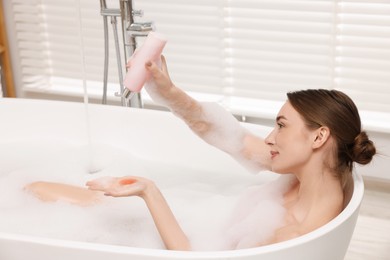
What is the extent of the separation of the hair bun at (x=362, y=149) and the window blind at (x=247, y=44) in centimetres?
122

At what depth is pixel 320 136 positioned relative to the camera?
1.90m

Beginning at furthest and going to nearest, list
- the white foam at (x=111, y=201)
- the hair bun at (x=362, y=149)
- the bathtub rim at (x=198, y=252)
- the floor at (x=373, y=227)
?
the floor at (x=373, y=227)
the white foam at (x=111, y=201)
the hair bun at (x=362, y=149)
the bathtub rim at (x=198, y=252)

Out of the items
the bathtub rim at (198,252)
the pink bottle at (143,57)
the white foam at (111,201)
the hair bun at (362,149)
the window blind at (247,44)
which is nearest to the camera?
the bathtub rim at (198,252)

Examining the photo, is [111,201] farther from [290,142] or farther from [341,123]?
[341,123]

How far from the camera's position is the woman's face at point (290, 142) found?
194 centimetres

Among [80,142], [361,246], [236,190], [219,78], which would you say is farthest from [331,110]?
[219,78]

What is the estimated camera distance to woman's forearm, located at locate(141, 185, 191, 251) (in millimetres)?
1951

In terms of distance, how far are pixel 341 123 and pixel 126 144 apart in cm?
112

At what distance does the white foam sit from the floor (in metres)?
0.52

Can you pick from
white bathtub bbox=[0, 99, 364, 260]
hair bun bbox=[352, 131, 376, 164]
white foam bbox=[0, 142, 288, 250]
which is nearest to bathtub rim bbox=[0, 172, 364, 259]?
white bathtub bbox=[0, 99, 364, 260]

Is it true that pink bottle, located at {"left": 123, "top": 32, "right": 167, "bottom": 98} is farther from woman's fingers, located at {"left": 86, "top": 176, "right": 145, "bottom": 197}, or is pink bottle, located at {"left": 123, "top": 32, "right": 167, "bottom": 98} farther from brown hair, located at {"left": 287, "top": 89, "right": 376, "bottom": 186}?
brown hair, located at {"left": 287, "top": 89, "right": 376, "bottom": 186}

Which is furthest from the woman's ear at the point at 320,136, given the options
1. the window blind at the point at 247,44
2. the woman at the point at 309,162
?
the window blind at the point at 247,44

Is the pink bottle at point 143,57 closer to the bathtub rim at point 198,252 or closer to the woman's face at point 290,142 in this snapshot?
the woman's face at point 290,142

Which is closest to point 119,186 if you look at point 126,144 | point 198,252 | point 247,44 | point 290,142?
point 198,252
